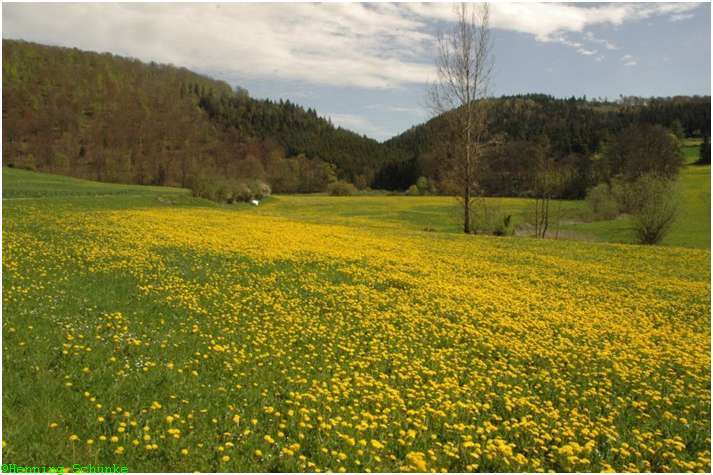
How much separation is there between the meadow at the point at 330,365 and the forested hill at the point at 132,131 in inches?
2965

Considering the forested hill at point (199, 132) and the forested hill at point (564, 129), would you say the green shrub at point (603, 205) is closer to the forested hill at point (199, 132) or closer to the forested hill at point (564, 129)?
the forested hill at point (199, 132)

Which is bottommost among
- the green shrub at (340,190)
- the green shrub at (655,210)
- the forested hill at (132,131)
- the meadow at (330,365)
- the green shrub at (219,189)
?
the meadow at (330,365)

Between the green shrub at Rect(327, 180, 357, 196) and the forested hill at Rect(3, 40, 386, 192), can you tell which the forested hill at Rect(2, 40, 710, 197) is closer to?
the forested hill at Rect(3, 40, 386, 192)

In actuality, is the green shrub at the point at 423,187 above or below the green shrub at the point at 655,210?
above

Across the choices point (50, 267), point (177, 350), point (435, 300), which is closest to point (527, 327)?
point (435, 300)

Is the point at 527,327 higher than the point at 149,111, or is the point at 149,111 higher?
the point at 149,111

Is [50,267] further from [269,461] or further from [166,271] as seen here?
[269,461]

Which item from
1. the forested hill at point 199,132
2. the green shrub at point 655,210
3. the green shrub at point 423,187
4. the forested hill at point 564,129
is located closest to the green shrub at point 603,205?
the green shrub at point 655,210

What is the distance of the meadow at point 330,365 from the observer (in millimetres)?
6086

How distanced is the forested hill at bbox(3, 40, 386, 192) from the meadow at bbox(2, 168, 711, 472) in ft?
247

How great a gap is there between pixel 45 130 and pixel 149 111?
30384mm

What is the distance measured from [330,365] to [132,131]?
135 m

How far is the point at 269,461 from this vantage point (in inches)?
224

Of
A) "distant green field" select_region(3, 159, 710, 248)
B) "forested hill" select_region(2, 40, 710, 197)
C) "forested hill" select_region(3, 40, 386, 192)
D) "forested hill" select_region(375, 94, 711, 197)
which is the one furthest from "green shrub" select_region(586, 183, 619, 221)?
"forested hill" select_region(3, 40, 386, 192)
